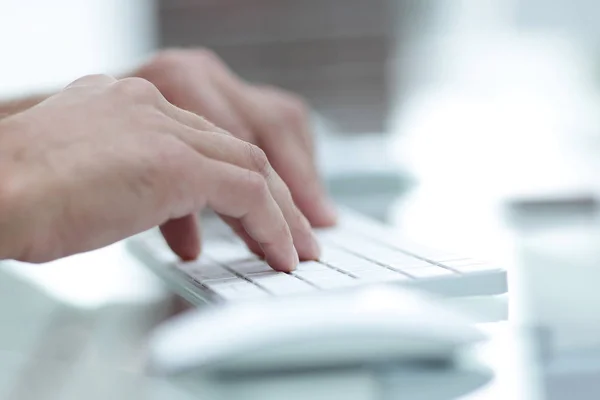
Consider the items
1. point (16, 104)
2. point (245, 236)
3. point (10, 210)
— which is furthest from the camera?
point (16, 104)

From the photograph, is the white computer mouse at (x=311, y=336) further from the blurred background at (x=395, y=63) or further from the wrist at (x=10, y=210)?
the blurred background at (x=395, y=63)

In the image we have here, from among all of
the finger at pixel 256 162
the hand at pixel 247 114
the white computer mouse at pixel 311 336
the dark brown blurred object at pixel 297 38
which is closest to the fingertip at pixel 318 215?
the hand at pixel 247 114

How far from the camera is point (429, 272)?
26.5 inches

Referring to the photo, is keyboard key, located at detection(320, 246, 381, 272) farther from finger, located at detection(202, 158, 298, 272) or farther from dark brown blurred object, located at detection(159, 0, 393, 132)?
dark brown blurred object, located at detection(159, 0, 393, 132)

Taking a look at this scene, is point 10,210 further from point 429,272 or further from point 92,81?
point 429,272

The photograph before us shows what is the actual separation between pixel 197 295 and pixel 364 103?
1.93m

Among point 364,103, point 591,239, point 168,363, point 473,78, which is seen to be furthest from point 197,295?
point 473,78

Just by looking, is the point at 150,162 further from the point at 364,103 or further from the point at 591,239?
the point at 364,103

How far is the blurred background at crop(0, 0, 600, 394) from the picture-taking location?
1626 mm

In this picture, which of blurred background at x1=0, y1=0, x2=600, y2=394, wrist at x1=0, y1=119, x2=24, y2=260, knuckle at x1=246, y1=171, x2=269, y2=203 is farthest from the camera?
blurred background at x1=0, y1=0, x2=600, y2=394

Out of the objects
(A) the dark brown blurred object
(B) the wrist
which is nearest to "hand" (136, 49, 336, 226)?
(B) the wrist

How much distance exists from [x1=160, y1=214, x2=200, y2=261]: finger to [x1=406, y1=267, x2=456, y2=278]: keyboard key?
215mm

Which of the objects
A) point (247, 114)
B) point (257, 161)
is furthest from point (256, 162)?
point (247, 114)

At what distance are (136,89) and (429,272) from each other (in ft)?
0.83
